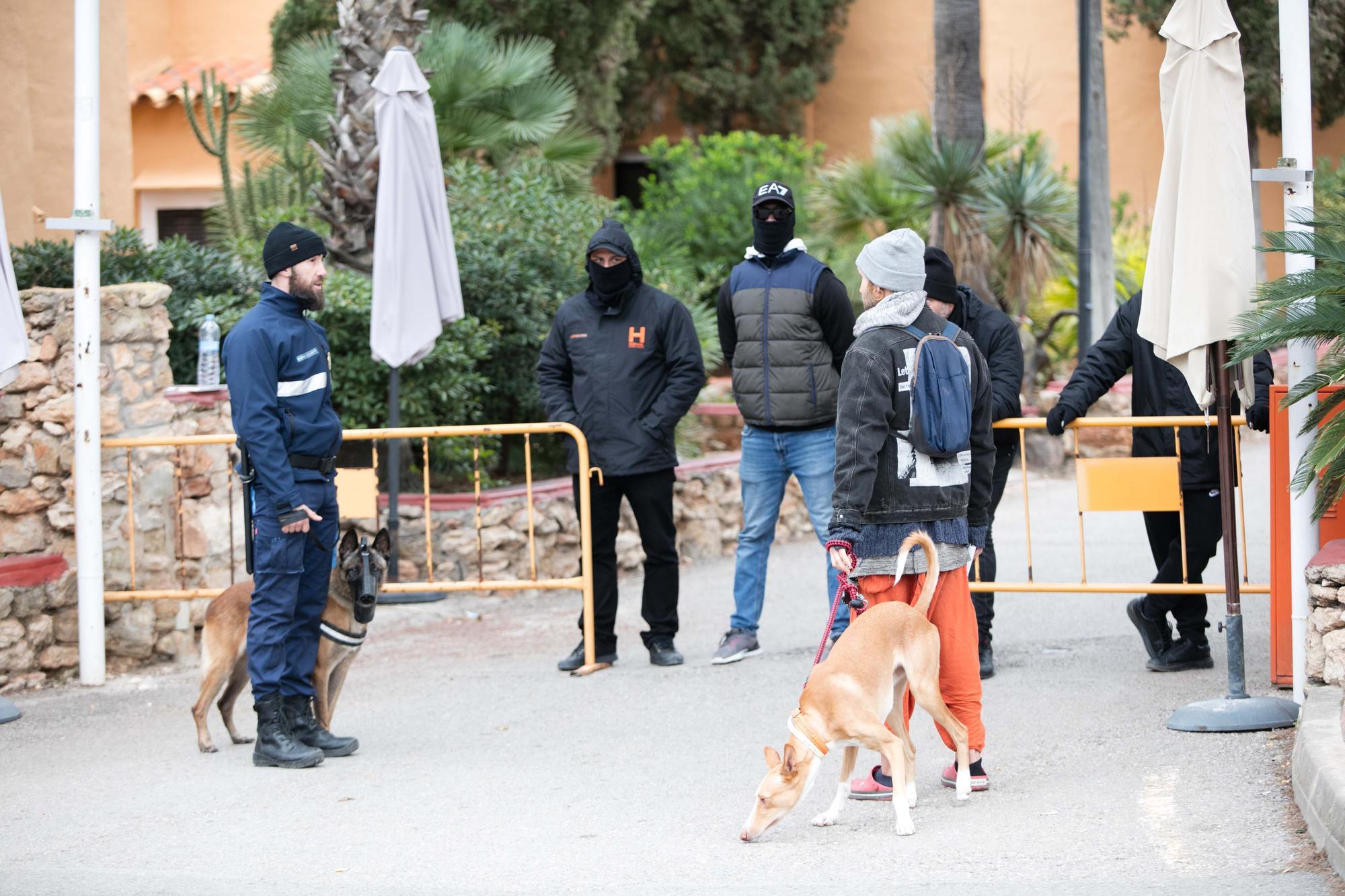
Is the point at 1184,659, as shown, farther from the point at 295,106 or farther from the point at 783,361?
the point at 295,106

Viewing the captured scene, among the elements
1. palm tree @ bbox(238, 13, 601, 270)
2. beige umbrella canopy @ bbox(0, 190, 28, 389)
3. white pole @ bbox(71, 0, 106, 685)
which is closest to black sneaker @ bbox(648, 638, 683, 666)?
white pole @ bbox(71, 0, 106, 685)

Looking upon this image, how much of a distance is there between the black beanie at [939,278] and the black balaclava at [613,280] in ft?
5.75

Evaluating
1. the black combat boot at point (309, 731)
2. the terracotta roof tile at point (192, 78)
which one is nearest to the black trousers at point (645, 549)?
the black combat boot at point (309, 731)

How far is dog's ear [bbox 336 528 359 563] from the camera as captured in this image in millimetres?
6328

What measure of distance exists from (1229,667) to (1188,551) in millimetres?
1217

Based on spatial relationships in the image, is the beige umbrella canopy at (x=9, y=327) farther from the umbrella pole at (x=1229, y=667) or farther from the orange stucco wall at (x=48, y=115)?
the umbrella pole at (x=1229, y=667)

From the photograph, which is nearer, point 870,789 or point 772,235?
point 870,789

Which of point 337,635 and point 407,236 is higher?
point 407,236

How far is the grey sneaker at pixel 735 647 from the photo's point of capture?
25.8 feet

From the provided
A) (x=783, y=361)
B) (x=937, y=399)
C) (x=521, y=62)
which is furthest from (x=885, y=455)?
(x=521, y=62)

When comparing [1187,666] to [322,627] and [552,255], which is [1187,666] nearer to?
[322,627]

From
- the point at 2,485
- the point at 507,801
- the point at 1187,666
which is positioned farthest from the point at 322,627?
the point at 1187,666

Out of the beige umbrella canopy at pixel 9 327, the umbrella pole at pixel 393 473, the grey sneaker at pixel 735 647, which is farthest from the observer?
the umbrella pole at pixel 393 473

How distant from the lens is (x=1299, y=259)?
6.22 m
